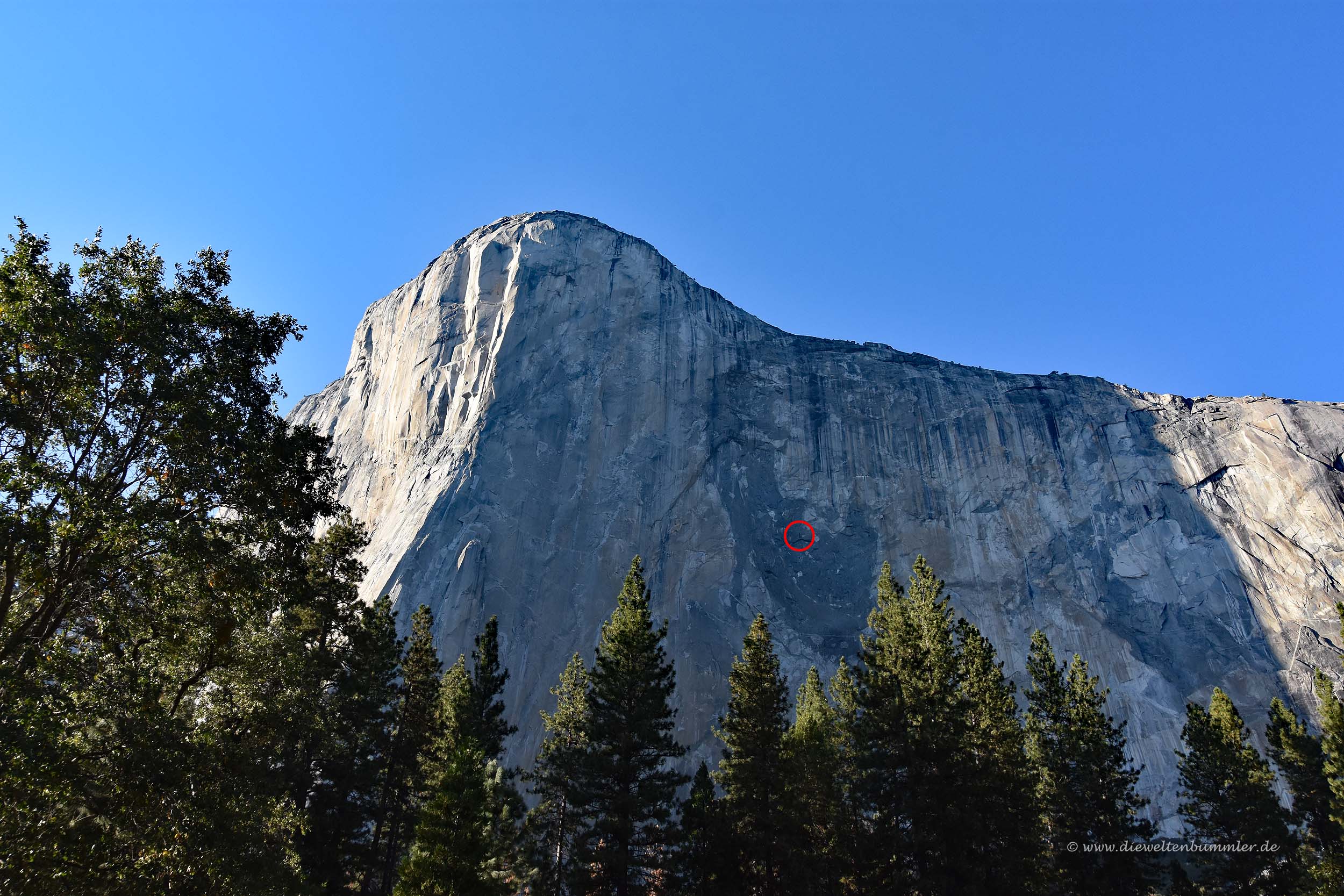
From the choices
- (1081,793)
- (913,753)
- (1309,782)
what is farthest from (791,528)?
(913,753)

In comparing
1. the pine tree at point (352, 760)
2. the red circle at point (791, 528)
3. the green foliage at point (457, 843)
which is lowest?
the green foliage at point (457, 843)

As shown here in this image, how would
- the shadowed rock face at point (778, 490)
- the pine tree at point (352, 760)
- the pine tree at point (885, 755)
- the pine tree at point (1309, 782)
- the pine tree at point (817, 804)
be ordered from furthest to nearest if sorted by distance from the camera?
the shadowed rock face at point (778, 490)
the pine tree at point (1309, 782)
the pine tree at point (817, 804)
the pine tree at point (885, 755)
the pine tree at point (352, 760)

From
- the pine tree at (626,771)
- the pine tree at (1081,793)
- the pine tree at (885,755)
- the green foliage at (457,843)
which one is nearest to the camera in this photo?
the green foliage at (457,843)

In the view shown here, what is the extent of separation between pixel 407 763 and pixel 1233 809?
31817 mm

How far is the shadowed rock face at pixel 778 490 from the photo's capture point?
66.1m

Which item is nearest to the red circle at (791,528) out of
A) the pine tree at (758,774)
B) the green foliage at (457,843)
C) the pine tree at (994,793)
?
the pine tree at (994,793)

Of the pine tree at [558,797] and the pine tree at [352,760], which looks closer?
the pine tree at [352,760]

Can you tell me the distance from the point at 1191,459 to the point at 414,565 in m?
73.7

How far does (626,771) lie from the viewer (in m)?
23.8

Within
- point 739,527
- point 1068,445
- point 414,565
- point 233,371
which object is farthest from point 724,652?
point 233,371

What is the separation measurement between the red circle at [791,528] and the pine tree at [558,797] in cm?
5005

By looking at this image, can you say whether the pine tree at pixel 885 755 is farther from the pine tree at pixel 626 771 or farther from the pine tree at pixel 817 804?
the pine tree at pixel 626 771

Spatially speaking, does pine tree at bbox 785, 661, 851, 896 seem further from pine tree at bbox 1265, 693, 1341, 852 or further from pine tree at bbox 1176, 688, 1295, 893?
pine tree at bbox 1265, 693, 1341, 852

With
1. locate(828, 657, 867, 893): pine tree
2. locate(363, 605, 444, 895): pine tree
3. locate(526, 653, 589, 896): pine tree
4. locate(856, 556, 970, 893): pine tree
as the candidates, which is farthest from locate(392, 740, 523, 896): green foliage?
locate(856, 556, 970, 893): pine tree
